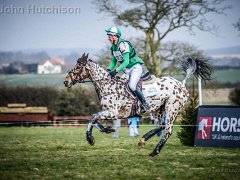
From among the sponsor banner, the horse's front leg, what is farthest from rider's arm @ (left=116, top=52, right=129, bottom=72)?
the sponsor banner

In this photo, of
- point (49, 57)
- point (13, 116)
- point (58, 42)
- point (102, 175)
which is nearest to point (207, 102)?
point (13, 116)

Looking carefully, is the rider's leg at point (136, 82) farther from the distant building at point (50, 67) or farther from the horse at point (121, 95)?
the distant building at point (50, 67)

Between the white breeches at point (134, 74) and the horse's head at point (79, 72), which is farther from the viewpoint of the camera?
the horse's head at point (79, 72)

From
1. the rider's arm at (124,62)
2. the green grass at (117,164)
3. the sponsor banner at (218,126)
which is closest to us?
the green grass at (117,164)

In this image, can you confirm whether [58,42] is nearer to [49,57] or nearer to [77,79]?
[49,57]

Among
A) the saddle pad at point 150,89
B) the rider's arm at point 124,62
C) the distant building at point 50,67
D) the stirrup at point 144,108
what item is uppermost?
the distant building at point 50,67

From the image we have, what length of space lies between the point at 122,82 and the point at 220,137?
13.1 feet

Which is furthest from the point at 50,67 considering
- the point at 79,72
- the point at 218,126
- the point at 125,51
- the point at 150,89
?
the point at 125,51

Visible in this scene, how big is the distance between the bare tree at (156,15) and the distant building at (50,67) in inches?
987

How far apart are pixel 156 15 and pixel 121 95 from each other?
97.9ft

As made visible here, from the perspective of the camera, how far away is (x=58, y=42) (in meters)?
68.7

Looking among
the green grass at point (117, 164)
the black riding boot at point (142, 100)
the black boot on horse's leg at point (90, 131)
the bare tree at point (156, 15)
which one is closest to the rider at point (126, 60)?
the black riding boot at point (142, 100)

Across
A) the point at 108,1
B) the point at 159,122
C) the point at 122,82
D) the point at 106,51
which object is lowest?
the point at 159,122

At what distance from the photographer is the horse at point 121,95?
11.6 meters
